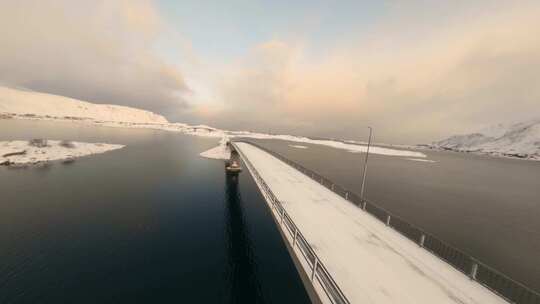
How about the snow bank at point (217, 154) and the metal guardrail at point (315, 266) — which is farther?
the snow bank at point (217, 154)

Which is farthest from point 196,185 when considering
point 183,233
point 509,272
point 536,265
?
point 536,265

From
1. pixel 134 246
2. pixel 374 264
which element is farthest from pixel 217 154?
pixel 374 264

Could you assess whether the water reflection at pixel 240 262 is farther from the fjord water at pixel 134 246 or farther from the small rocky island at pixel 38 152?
the small rocky island at pixel 38 152

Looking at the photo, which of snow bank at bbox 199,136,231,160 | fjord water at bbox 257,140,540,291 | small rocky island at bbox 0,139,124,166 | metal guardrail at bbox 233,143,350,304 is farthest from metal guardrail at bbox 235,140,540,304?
small rocky island at bbox 0,139,124,166

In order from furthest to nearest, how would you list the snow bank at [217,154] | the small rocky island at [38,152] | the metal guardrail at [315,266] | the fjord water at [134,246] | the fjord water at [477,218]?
the snow bank at [217,154] → the small rocky island at [38,152] → the fjord water at [477,218] → the fjord water at [134,246] → the metal guardrail at [315,266]

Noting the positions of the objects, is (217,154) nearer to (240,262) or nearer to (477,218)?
(240,262)

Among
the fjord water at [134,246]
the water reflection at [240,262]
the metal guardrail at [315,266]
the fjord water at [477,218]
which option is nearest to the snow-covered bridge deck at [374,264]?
the metal guardrail at [315,266]
